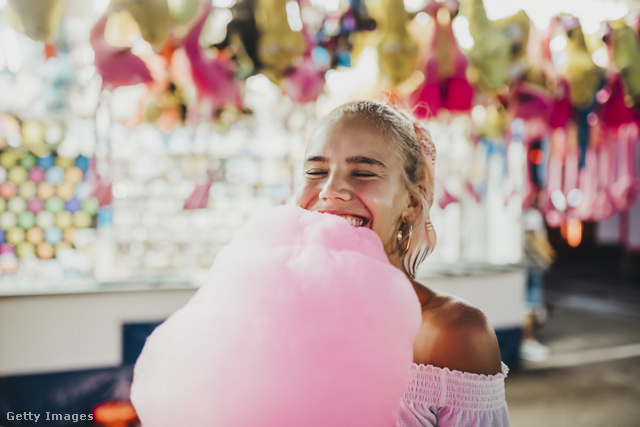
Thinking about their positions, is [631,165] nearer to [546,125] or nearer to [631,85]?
[631,85]

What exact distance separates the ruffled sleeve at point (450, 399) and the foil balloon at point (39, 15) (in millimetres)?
1541

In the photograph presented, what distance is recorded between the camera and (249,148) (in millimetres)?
4473

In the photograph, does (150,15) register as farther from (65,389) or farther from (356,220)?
(65,389)

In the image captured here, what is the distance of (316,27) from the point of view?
2594mm

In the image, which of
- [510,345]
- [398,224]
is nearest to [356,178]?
[398,224]

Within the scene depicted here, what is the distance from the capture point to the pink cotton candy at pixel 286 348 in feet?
2.09

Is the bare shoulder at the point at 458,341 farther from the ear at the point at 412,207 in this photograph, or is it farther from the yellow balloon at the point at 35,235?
the yellow balloon at the point at 35,235

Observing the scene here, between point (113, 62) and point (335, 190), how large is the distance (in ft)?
4.47

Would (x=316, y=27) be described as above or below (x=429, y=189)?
above

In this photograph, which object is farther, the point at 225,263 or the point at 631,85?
the point at 631,85

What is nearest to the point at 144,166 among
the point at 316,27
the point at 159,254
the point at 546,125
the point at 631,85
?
the point at 159,254

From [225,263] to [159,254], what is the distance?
12.1 feet

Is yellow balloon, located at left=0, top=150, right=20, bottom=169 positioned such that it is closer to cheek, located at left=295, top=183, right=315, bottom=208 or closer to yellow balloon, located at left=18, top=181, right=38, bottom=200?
yellow balloon, located at left=18, top=181, right=38, bottom=200

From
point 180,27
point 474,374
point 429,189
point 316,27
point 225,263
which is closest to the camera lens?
point 225,263
